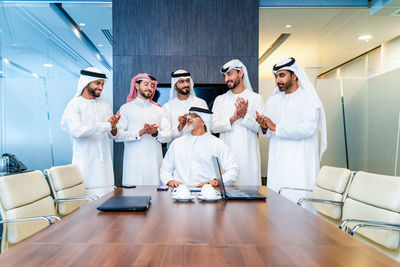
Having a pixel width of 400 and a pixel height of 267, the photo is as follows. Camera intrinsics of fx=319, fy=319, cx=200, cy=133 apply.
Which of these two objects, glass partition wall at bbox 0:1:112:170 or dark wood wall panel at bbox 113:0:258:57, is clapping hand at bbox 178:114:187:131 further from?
glass partition wall at bbox 0:1:112:170

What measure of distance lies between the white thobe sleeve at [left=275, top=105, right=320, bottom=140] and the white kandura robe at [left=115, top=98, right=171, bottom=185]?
52.1 inches

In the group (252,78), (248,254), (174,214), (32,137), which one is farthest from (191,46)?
(248,254)

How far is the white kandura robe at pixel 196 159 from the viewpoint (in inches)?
122

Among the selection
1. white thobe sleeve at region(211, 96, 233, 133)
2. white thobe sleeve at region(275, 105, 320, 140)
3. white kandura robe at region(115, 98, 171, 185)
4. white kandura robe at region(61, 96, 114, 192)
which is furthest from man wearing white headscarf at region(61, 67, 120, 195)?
white thobe sleeve at region(275, 105, 320, 140)

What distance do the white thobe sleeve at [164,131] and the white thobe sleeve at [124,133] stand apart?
0.84ft

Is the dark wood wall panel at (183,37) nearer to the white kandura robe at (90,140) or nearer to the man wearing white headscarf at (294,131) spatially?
the white kandura robe at (90,140)

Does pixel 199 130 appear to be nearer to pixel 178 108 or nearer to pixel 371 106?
pixel 178 108

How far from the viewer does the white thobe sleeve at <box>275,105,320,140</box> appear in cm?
349

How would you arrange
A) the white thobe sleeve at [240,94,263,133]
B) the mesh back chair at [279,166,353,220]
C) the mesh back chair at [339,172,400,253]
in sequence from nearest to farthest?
the mesh back chair at [339,172,400,253]
the mesh back chair at [279,166,353,220]
the white thobe sleeve at [240,94,263,133]

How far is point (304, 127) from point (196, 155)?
1.25m

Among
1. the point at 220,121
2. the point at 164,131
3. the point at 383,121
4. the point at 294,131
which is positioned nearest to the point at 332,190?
the point at 294,131

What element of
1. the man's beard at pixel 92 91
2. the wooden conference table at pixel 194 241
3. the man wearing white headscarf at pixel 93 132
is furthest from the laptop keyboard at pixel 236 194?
the man's beard at pixel 92 91

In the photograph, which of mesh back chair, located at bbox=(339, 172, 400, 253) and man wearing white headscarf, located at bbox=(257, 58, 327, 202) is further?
man wearing white headscarf, located at bbox=(257, 58, 327, 202)

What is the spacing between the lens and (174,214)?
1.54 meters
